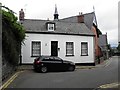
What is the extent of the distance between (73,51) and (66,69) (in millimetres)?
6591

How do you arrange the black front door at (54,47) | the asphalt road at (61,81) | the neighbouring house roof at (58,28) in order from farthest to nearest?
the black front door at (54,47) → the neighbouring house roof at (58,28) → the asphalt road at (61,81)

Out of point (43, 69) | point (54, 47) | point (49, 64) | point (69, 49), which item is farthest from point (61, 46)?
point (43, 69)

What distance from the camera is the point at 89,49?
103ft

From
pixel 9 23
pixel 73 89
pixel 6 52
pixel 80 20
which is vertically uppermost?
pixel 80 20

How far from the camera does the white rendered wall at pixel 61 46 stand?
92.1ft

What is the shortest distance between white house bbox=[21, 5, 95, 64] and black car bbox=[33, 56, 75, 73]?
537 centimetres

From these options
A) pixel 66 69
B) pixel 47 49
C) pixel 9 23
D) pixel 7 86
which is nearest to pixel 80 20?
pixel 47 49

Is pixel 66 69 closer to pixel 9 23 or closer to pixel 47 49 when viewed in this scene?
pixel 47 49

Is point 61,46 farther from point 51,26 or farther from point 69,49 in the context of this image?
point 51,26

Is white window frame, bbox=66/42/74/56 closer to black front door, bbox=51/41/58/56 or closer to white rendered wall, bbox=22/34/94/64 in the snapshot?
white rendered wall, bbox=22/34/94/64

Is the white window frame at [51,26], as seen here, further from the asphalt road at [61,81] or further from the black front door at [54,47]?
the asphalt road at [61,81]

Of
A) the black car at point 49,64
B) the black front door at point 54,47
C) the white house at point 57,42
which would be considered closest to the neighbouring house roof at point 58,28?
the white house at point 57,42

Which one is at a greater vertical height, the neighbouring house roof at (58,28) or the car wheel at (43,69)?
the neighbouring house roof at (58,28)

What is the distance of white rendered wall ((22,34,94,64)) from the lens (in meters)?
28.1
